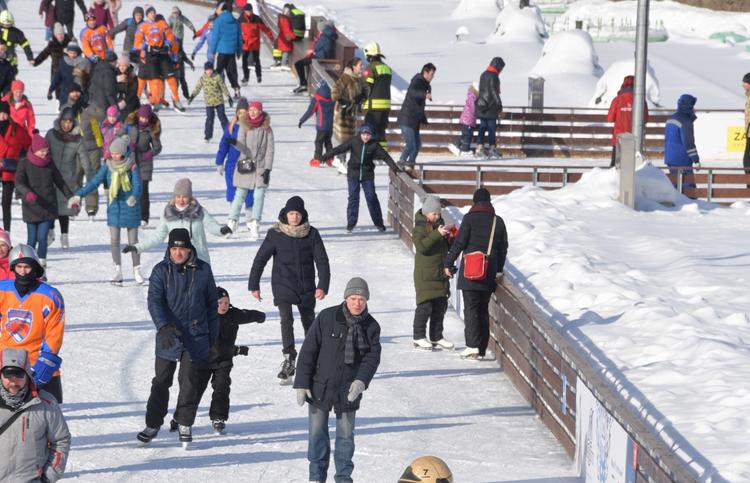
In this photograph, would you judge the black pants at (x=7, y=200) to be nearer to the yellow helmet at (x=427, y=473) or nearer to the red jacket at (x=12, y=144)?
the red jacket at (x=12, y=144)

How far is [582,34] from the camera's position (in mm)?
32250

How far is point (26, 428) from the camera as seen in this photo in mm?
7555

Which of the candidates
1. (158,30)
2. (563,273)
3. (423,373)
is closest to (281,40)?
(158,30)

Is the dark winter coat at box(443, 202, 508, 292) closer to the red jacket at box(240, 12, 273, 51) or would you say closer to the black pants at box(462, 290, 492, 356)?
the black pants at box(462, 290, 492, 356)

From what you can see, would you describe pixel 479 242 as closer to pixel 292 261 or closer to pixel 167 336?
pixel 292 261

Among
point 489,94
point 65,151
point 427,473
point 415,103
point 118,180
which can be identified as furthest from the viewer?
point 489,94

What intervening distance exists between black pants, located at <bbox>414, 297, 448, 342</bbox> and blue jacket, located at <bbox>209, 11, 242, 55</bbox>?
44.9 feet

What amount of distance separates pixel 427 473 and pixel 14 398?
228cm


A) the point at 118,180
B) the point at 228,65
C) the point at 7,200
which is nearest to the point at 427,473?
the point at 118,180

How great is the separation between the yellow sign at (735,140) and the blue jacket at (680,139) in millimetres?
4939

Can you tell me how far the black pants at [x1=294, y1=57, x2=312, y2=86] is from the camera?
2805cm

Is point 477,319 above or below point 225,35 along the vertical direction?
below

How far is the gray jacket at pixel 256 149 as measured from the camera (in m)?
17.2

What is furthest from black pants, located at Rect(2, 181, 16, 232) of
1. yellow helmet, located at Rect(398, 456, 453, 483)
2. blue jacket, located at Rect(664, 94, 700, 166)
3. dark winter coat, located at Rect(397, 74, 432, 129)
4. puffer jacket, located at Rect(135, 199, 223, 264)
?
yellow helmet, located at Rect(398, 456, 453, 483)
